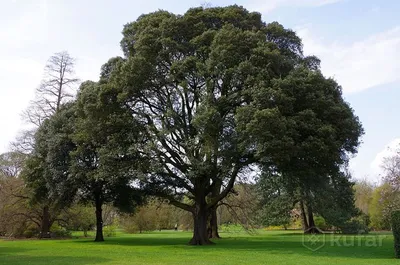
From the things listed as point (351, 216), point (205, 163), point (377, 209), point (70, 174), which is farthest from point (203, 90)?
point (377, 209)

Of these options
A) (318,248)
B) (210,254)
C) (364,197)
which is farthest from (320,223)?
A: (210,254)

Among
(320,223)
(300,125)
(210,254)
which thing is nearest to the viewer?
(210,254)

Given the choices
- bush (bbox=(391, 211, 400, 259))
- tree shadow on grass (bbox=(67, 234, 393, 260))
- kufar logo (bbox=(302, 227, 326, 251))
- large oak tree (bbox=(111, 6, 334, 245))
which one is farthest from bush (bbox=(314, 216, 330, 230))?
bush (bbox=(391, 211, 400, 259))

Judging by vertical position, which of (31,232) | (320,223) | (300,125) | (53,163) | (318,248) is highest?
(300,125)

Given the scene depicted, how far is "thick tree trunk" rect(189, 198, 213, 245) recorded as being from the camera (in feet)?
99.9

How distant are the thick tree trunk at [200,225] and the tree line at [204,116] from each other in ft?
0.25

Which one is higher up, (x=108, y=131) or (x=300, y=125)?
(x=108, y=131)

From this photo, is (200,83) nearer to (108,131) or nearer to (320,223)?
(108,131)

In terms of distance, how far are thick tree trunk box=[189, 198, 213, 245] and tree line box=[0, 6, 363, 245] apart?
0.25 feet

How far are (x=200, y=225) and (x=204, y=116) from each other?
10660 mm

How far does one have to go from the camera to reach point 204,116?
23.5 metres

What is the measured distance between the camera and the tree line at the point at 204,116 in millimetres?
22750

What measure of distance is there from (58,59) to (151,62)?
2019 cm

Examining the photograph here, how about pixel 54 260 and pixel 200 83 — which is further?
pixel 200 83
